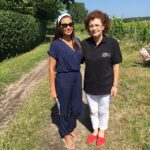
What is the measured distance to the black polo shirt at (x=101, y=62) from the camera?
547 centimetres

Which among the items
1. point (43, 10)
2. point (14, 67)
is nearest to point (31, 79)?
point (14, 67)

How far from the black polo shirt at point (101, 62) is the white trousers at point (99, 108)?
0.39 ft

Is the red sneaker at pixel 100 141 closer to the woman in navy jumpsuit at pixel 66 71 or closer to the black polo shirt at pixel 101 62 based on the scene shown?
the woman in navy jumpsuit at pixel 66 71

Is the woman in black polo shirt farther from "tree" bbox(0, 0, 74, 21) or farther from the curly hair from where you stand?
"tree" bbox(0, 0, 74, 21)

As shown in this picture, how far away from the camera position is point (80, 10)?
122 meters

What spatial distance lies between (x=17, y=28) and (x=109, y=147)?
16746 mm

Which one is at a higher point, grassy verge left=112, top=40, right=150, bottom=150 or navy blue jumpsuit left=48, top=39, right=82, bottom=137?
navy blue jumpsuit left=48, top=39, right=82, bottom=137

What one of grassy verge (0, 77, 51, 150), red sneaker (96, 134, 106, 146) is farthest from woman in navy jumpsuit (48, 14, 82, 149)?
grassy verge (0, 77, 51, 150)

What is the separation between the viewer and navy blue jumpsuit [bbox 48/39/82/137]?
5.37 meters

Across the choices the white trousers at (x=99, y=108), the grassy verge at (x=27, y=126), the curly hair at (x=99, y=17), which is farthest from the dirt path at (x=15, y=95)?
the curly hair at (x=99, y=17)

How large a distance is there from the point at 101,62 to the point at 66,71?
552mm

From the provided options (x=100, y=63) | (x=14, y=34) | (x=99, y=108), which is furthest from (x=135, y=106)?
(x=14, y=34)

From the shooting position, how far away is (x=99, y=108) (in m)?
5.86

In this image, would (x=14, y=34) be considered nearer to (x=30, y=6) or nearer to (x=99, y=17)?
(x=30, y=6)
